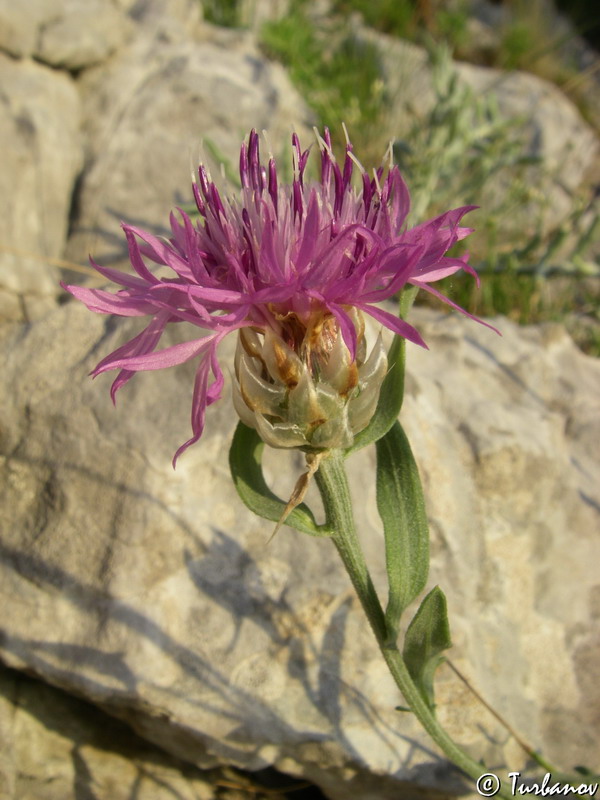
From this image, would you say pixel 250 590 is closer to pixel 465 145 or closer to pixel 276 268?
pixel 276 268

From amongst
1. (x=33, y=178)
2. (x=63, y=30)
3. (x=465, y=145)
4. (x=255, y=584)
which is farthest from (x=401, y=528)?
(x=63, y=30)

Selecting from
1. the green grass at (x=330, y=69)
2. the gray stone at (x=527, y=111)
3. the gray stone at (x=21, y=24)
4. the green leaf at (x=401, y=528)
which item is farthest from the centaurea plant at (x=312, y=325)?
the gray stone at (x=527, y=111)

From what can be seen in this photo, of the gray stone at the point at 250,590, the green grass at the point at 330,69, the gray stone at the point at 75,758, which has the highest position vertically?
the green grass at the point at 330,69

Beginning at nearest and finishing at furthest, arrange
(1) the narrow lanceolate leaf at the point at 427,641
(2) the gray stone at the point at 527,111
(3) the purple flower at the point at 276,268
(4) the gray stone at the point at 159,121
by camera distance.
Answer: (3) the purple flower at the point at 276,268, (1) the narrow lanceolate leaf at the point at 427,641, (4) the gray stone at the point at 159,121, (2) the gray stone at the point at 527,111

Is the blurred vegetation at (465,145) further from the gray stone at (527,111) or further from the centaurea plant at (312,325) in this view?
the centaurea plant at (312,325)

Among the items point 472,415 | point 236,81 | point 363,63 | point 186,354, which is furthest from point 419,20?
point 186,354

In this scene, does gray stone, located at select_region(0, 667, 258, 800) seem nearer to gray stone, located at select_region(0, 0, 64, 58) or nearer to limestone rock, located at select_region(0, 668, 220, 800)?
limestone rock, located at select_region(0, 668, 220, 800)
